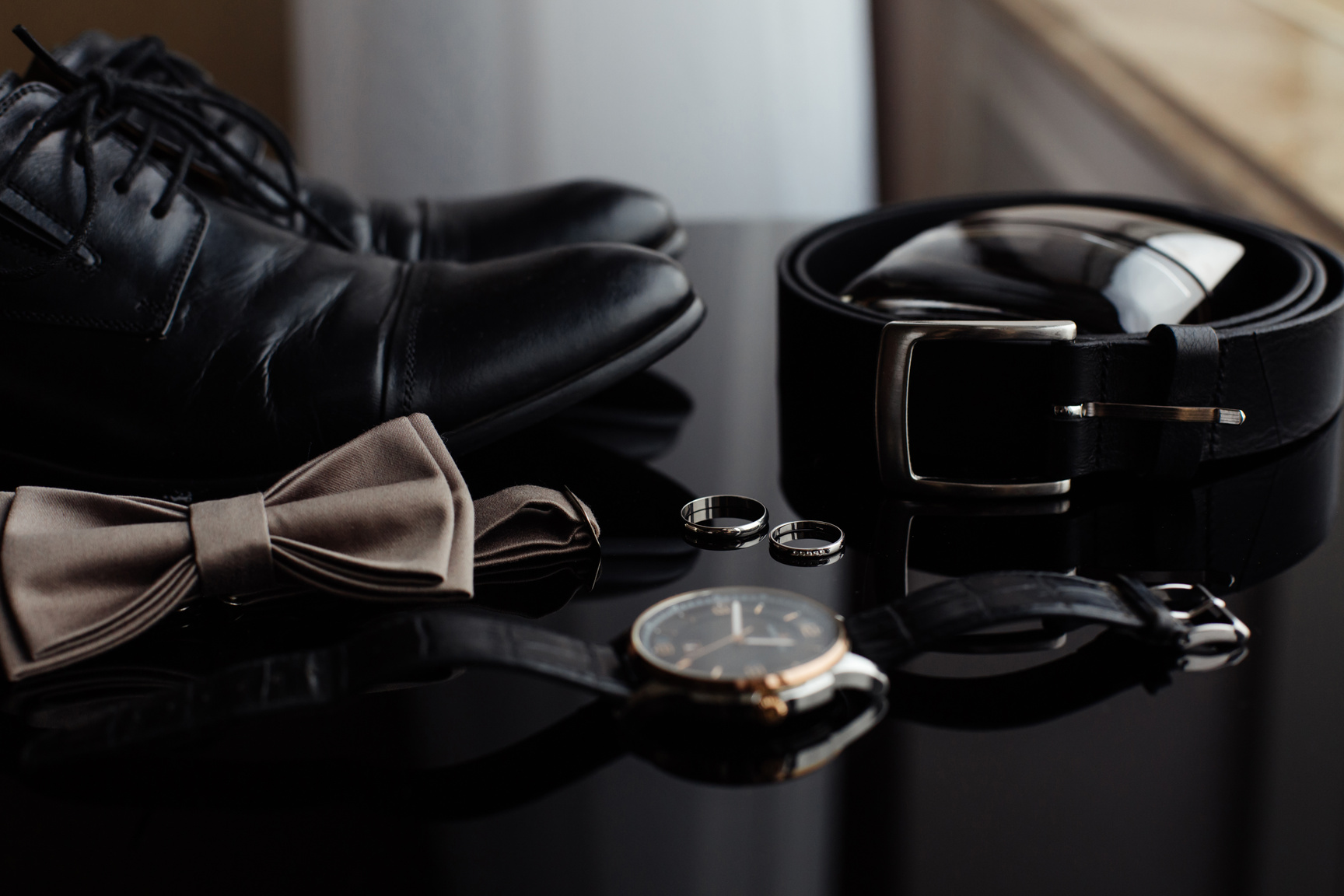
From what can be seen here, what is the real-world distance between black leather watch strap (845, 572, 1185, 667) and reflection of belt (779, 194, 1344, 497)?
4.4 inches

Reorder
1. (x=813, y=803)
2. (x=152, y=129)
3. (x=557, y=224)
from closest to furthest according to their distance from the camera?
(x=813, y=803) → (x=152, y=129) → (x=557, y=224)

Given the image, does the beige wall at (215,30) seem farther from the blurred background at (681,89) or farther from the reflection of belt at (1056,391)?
the reflection of belt at (1056,391)

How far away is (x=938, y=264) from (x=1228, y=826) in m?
0.33

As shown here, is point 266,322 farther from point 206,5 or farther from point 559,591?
point 206,5

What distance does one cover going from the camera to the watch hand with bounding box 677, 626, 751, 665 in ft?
1.15

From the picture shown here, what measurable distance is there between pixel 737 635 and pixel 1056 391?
0.20 metres

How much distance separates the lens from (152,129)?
615 mm

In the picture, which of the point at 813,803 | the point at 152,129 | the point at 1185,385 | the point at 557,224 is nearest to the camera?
the point at 813,803

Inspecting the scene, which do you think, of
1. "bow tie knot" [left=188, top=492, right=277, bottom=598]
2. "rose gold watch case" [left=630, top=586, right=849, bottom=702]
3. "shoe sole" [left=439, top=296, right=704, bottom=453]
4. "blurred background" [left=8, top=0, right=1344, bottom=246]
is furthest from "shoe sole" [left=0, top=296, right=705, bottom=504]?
"blurred background" [left=8, top=0, right=1344, bottom=246]

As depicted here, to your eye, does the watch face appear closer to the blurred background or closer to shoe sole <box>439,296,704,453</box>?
shoe sole <box>439,296,704,453</box>

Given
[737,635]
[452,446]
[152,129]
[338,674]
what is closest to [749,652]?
[737,635]

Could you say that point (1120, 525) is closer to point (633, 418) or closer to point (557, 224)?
point (633, 418)

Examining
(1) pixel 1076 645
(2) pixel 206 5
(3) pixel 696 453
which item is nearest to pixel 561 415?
(3) pixel 696 453

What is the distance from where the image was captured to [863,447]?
55 centimetres
